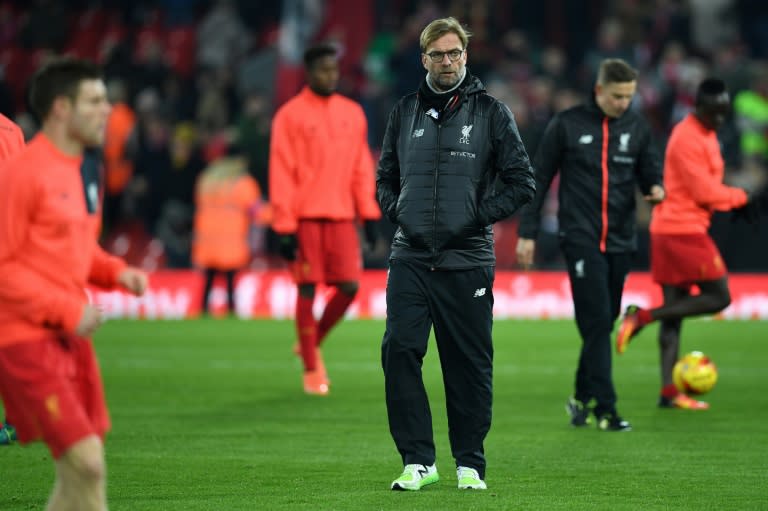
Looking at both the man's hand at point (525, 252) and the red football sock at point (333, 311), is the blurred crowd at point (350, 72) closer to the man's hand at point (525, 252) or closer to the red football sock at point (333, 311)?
the red football sock at point (333, 311)

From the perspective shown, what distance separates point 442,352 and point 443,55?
1.52 m

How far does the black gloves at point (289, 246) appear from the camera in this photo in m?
12.1

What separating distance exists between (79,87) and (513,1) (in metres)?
21.3

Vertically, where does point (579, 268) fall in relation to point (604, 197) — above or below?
below

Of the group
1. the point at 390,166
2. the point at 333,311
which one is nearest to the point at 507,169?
the point at 390,166

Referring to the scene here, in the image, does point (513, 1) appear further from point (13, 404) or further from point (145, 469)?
point (13, 404)

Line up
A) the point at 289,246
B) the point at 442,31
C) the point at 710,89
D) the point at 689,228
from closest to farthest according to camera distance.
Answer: the point at 442,31 → the point at 710,89 → the point at 689,228 → the point at 289,246

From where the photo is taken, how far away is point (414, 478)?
7434 millimetres

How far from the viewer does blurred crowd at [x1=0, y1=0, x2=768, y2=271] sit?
21.7 meters

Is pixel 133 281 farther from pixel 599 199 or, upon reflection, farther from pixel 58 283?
pixel 599 199

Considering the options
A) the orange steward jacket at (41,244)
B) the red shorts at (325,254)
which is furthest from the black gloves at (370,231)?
the orange steward jacket at (41,244)

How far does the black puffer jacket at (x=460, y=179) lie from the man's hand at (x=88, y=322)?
2.39 m

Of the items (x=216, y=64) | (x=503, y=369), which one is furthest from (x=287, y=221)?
(x=216, y=64)

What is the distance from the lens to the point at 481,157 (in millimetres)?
7480
